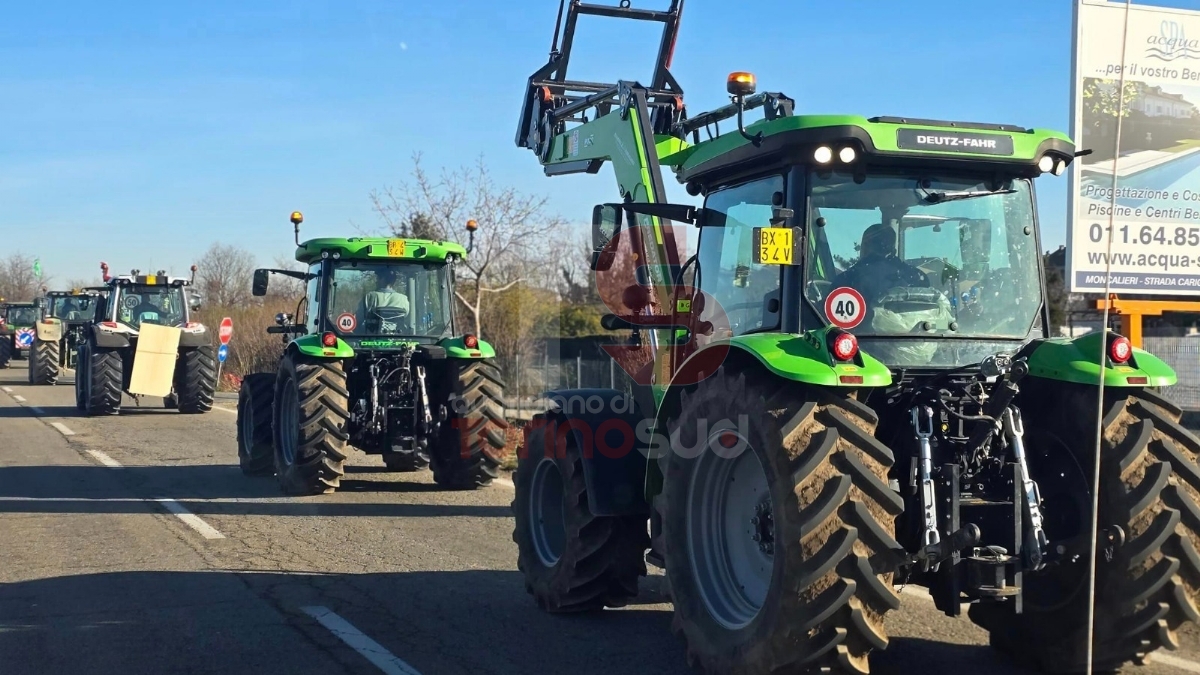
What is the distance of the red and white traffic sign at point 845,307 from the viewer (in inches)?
213

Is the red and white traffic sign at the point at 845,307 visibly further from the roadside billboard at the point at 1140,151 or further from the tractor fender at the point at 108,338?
the tractor fender at the point at 108,338

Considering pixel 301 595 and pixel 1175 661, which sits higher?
pixel 1175 661

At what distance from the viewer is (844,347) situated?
4.79 m

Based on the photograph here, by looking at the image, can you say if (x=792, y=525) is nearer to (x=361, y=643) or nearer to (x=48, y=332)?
(x=361, y=643)

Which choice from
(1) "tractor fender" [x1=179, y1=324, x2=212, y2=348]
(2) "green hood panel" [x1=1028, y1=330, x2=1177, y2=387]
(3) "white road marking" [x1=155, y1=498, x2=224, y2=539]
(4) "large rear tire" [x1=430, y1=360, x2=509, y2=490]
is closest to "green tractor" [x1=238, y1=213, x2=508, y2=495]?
(4) "large rear tire" [x1=430, y1=360, x2=509, y2=490]

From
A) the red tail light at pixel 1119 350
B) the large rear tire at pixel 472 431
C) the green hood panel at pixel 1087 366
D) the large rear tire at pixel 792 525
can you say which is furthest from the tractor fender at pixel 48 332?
the red tail light at pixel 1119 350

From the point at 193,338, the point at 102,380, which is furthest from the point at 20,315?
the point at 102,380

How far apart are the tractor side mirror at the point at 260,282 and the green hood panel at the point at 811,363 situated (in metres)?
9.60

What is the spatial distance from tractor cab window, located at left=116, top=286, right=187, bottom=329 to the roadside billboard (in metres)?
17.4

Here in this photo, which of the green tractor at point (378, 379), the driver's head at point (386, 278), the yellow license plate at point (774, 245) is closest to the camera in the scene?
the yellow license plate at point (774, 245)

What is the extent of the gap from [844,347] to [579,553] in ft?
8.10

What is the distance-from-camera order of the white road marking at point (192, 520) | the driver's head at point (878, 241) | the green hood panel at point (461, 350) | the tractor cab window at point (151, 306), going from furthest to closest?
the tractor cab window at point (151, 306) → the green hood panel at point (461, 350) → the white road marking at point (192, 520) → the driver's head at point (878, 241)

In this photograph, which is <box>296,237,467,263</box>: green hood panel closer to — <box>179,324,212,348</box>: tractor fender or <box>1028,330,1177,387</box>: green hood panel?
<box>1028,330,1177,387</box>: green hood panel

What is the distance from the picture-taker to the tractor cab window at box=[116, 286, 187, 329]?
76.5 feet
